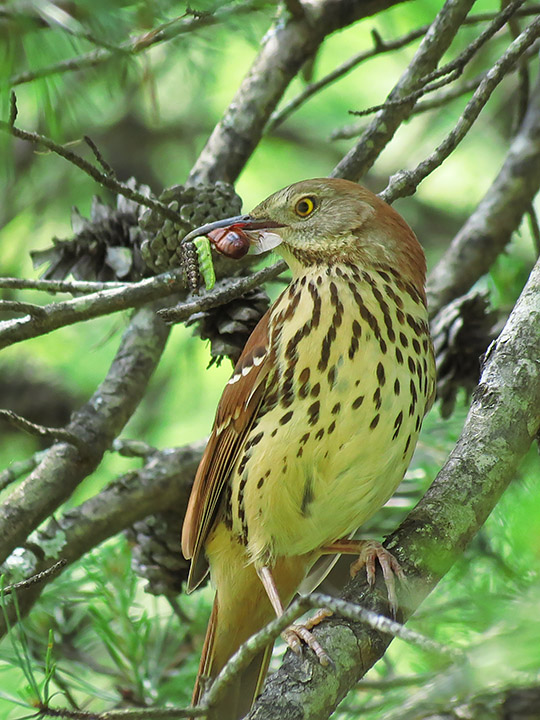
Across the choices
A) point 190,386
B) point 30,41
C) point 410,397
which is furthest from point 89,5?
point 190,386

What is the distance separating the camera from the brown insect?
9.09 ft

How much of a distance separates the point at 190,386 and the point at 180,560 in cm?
198

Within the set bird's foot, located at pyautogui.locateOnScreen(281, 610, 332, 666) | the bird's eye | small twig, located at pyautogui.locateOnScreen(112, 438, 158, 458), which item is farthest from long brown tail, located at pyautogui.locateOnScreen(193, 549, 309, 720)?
the bird's eye

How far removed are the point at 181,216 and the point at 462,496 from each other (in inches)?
48.8

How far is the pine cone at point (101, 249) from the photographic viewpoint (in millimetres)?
3186

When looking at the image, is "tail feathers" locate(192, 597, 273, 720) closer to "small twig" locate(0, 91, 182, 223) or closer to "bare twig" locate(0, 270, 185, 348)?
"bare twig" locate(0, 270, 185, 348)

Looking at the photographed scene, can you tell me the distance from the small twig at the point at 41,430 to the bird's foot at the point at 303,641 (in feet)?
3.08

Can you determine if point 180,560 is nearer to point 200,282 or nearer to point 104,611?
point 104,611

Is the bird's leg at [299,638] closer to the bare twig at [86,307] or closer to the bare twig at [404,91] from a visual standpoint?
the bare twig at [86,307]

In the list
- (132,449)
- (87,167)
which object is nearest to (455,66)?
(87,167)

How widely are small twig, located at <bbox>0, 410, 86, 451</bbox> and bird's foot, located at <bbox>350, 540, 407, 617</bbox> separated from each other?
3.25 feet

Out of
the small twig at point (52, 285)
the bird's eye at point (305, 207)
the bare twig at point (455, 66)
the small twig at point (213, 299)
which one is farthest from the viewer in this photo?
the bird's eye at point (305, 207)

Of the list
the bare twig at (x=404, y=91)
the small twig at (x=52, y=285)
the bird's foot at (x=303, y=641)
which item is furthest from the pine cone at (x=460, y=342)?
the bird's foot at (x=303, y=641)

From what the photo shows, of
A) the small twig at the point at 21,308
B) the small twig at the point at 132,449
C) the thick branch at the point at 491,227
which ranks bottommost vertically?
the small twig at the point at 21,308
